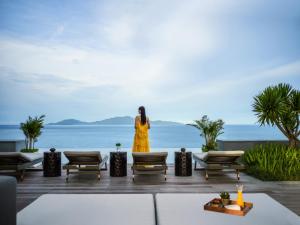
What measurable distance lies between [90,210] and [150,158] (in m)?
4.33

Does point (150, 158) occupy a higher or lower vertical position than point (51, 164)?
higher

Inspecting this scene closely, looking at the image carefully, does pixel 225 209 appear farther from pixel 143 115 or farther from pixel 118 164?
pixel 143 115

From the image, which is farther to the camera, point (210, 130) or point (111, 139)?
point (111, 139)

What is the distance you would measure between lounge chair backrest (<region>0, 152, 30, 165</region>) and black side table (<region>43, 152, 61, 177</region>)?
728 mm

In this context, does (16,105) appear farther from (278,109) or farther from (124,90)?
(278,109)

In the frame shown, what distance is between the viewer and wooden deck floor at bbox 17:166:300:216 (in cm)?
659

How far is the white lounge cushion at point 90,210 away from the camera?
3.26m

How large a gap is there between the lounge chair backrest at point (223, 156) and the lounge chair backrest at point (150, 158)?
0.96m

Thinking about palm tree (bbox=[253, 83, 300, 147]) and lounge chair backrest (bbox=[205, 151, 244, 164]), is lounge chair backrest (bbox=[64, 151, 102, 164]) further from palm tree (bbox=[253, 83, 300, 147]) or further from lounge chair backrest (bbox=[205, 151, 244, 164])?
palm tree (bbox=[253, 83, 300, 147])

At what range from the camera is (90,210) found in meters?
3.62

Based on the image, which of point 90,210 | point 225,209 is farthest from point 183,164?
point 90,210

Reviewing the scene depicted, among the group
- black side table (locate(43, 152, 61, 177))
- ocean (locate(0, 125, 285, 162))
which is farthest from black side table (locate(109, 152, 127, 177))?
ocean (locate(0, 125, 285, 162))

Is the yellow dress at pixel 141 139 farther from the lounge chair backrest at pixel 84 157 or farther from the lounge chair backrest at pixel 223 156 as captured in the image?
the lounge chair backrest at pixel 223 156

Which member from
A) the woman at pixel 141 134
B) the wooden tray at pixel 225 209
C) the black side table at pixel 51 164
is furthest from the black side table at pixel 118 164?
the wooden tray at pixel 225 209
